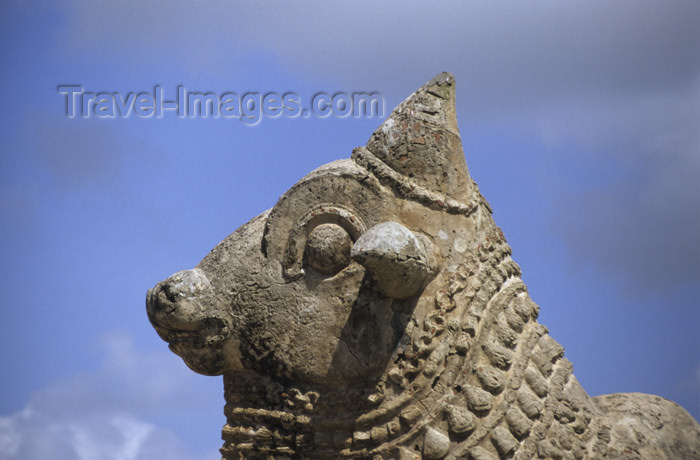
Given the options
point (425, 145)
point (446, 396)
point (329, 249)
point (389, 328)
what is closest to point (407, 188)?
point (425, 145)

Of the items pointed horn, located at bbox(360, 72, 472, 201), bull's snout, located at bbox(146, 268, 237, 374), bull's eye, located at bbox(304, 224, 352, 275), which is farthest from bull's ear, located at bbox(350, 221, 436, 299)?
bull's snout, located at bbox(146, 268, 237, 374)

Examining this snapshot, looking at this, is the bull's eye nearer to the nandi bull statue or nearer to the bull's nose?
the nandi bull statue

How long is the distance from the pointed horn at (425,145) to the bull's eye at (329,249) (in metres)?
0.45

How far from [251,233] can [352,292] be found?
66 cm

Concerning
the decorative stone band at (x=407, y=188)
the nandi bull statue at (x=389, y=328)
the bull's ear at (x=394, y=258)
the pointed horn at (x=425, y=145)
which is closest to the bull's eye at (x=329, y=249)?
the nandi bull statue at (x=389, y=328)

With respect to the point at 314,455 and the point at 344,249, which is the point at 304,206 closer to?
the point at 344,249

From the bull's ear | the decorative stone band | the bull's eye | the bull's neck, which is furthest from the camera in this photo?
the decorative stone band

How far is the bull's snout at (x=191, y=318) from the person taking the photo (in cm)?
396

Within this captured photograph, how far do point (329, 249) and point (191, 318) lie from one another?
760 mm

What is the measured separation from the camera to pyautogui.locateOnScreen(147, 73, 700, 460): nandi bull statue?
3.74 meters

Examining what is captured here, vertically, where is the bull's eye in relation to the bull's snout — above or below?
above

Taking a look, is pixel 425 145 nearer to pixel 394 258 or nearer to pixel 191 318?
pixel 394 258

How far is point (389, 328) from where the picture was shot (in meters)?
3.83

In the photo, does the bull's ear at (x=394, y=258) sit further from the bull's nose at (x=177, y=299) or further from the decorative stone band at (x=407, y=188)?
the bull's nose at (x=177, y=299)
